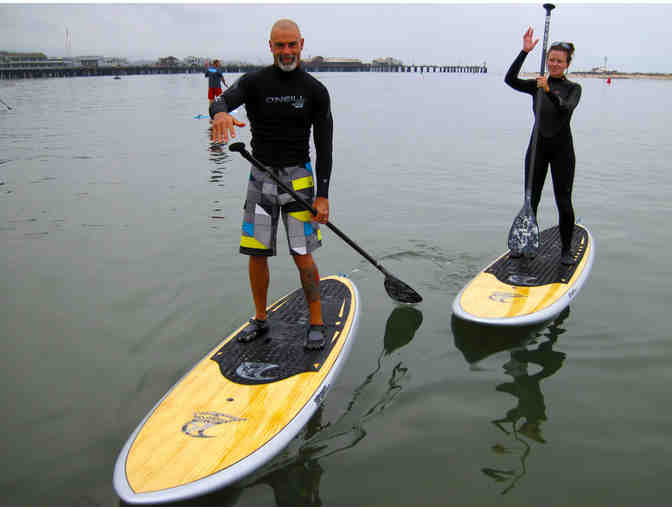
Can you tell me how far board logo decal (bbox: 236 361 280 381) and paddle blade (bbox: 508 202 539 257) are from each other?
3.66 m

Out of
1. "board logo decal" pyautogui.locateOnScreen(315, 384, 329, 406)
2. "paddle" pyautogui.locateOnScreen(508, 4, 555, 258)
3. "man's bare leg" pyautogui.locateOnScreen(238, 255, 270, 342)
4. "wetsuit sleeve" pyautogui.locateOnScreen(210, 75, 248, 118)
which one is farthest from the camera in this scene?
"paddle" pyautogui.locateOnScreen(508, 4, 555, 258)

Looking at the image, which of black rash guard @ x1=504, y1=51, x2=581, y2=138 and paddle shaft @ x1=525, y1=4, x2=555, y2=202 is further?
paddle shaft @ x1=525, y1=4, x2=555, y2=202

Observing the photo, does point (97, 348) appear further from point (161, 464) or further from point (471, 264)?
point (471, 264)

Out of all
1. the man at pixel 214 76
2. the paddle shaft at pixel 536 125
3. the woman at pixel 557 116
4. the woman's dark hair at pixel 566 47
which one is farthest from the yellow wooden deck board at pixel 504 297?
the man at pixel 214 76

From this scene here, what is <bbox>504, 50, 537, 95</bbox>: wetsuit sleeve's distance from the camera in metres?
5.65

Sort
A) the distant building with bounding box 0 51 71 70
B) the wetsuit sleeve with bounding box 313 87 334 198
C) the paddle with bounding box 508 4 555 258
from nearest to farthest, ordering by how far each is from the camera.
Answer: the wetsuit sleeve with bounding box 313 87 334 198, the paddle with bounding box 508 4 555 258, the distant building with bounding box 0 51 71 70

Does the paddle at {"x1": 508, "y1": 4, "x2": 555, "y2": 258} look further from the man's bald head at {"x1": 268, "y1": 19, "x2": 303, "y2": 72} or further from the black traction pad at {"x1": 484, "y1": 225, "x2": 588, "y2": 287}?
the man's bald head at {"x1": 268, "y1": 19, "x2": 303, "y2": 72}

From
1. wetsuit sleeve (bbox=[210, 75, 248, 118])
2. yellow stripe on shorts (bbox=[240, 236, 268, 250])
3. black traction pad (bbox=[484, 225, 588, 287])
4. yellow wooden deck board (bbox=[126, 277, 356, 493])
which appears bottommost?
yellow wooden deck board (bbox=[126, 277, 356, 493])

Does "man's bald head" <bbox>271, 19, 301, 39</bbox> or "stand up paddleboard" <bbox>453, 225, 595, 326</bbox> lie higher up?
"man's bald head" <bbox>271, 19, 301, 39</bbox>

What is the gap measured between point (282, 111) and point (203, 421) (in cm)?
237

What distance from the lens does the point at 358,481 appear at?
321 centimetres

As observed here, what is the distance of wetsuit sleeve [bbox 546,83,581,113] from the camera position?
550cm

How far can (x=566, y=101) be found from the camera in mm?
5570

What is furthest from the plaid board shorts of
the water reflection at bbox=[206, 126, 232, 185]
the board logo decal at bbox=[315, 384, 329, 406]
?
the water reflection at bbox=[206, 126, 232, 185]
